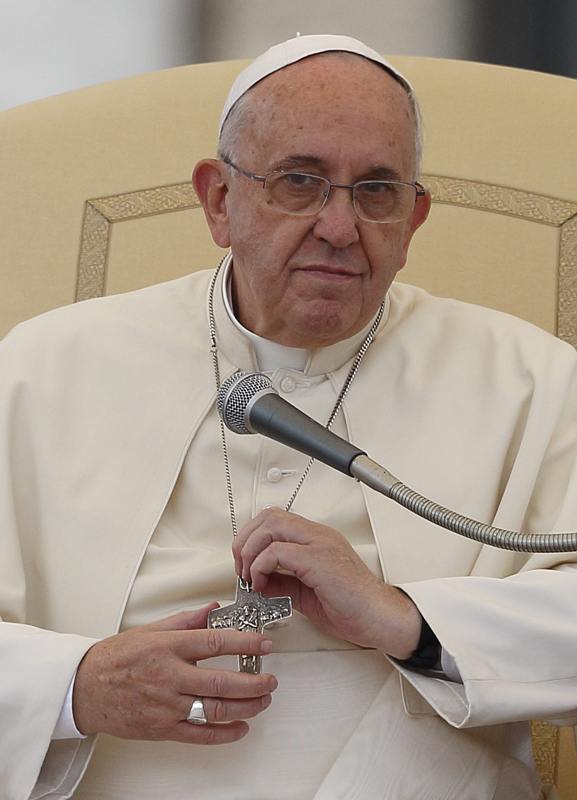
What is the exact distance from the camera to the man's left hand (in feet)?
8.36

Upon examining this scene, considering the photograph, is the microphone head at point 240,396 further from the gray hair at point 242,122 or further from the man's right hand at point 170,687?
the gray hair at point 242,122

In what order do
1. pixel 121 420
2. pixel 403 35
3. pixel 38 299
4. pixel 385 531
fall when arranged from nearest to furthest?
pixel 385 531
pixel 121 420
pixel 38 299
pixel 403 35

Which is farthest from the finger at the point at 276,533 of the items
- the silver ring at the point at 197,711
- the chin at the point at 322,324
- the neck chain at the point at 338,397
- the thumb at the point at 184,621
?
the chin at the point at 322,324

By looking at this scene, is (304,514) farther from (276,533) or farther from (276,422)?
(276,422)

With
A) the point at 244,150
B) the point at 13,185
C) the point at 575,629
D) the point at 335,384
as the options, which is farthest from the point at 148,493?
the point at 13,185

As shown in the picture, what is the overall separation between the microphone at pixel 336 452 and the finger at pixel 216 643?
0.43 meters

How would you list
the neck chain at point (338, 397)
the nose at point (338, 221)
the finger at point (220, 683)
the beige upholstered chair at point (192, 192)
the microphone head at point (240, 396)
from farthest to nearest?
the beige upholstered chair at point (192, 192)
the neck chain at point (338, 397)
the nose at point (338, 221)
the finger at point (220, 683)
the microphone head at point (240, 396)

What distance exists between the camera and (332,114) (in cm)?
293

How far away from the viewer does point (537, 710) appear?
254cm

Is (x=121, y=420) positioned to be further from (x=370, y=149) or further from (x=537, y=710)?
(x=537, y=710)

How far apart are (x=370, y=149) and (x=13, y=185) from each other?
4.40ft

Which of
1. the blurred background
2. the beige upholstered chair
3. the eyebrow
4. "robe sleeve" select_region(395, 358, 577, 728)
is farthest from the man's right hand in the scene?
the blurred background

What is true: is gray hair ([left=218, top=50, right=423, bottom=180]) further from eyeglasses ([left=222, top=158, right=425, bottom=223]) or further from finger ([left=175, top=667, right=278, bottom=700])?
finger ([left=175, top=667, right=278, bottom=700])

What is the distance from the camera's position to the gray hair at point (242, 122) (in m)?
3.04
